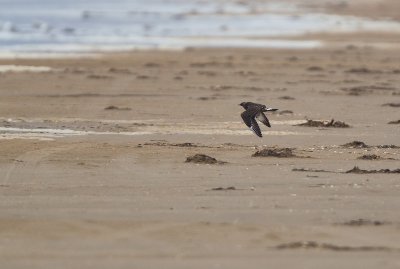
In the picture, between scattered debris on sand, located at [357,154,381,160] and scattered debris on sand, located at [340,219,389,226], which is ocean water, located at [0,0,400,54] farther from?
scattered debris on sand, located at [340,219,389,226]

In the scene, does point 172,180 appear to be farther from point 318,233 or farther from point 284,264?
point 284,264

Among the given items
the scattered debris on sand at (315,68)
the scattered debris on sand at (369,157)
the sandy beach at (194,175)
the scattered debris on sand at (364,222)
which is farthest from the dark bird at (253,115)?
the scattered debris on sand at (315,68)

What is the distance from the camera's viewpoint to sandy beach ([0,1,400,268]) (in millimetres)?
7477

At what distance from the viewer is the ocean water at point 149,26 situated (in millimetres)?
32344

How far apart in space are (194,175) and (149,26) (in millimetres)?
31984

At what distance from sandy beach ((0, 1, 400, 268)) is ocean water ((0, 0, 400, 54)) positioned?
34.2 ft

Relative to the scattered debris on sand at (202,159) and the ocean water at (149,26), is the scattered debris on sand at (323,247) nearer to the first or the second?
the scattered debris on sand at (202,159)

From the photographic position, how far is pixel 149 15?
166 feet

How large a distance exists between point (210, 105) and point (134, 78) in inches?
189

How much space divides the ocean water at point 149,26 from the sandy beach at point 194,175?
10.4 m

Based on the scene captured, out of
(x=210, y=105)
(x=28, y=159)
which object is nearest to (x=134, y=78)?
(x=210, y=105)

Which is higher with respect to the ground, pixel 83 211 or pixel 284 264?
pixel 83 211

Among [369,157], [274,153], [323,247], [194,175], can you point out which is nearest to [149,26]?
[274,153]

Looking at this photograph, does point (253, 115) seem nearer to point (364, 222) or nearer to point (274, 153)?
point (274, 153)
